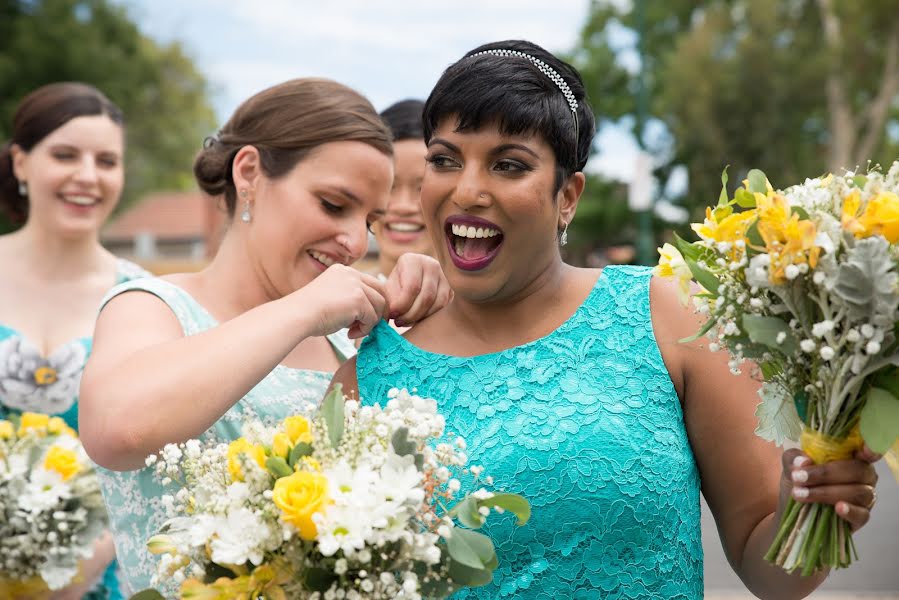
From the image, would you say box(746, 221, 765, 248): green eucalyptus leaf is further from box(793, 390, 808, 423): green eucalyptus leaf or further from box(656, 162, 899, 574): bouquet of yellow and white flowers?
box(793, 390, 808, 423): green eucalyptus leaf

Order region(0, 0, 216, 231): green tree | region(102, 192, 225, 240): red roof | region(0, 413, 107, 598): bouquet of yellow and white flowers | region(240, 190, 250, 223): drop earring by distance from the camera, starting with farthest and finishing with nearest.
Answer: region(102, 192, 225, 240): red roof < region(0, 0, 216, 231): green tree < region(0, 413, 107, 598): bouquet of yellow and white flowers < region(240, 190, 250, 223): drop earring

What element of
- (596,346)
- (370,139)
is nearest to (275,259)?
(370,139)

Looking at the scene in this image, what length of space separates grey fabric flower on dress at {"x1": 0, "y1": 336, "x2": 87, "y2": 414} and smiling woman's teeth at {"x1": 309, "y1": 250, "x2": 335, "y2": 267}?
2.05 meters

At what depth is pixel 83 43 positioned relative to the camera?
27.2 meters

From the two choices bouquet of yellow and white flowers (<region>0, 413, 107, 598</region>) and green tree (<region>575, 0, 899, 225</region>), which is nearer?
bouquet of yellow and white flowers (<region>0, 413, 107, 598</region>)

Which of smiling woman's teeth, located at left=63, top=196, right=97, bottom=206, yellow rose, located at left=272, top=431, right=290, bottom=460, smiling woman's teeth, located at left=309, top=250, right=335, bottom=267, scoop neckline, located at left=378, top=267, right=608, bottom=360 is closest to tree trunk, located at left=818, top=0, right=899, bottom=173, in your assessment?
smiling woman's teeth, located at left=63, top=196, right=97, bottom=206

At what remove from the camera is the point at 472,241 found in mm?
2943

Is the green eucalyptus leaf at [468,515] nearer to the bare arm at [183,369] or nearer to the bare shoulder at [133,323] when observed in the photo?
the bare arm at [183,369]

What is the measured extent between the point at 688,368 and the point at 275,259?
137 cm

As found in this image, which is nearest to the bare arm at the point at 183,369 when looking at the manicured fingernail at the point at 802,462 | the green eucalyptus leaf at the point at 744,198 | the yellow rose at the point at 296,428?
the yellow rose at the point at 296,428

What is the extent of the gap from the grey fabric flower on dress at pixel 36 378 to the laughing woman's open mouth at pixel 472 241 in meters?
2.73

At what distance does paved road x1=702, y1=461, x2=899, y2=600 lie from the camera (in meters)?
8.38

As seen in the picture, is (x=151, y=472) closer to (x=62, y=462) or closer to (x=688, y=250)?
(x=62, y=462)

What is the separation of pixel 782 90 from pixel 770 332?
28306mm
